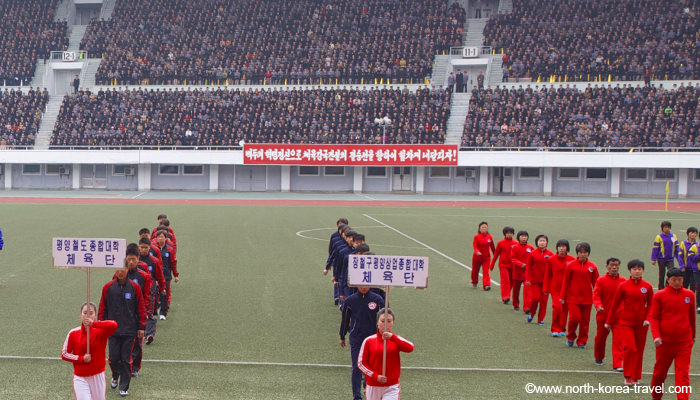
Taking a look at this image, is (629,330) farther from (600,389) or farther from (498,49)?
(498,49)

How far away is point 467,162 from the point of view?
160 feet

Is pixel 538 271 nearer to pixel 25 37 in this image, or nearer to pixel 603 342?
pixel 603 342

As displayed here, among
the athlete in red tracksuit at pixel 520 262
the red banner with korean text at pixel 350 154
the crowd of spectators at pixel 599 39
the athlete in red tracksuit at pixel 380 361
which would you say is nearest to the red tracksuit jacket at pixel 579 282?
the athlete in red tracksuit at pixel 520 262

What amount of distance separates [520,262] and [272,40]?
168 feet

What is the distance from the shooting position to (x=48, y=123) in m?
55.5

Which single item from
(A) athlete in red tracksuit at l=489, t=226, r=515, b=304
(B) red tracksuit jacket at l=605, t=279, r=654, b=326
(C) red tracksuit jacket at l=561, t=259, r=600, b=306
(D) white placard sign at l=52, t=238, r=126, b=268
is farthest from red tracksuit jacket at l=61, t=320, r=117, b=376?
(A) athlete in red tracksuit at l=489, t=226, r=515, b=304

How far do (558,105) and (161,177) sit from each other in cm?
3057

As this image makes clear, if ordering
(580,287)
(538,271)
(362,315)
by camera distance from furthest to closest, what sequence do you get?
(538,271), (580,287), (362,315)

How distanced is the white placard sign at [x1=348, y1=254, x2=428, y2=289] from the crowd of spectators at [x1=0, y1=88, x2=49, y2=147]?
168 ft

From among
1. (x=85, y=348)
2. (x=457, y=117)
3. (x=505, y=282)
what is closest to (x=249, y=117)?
(x=457, y=117)

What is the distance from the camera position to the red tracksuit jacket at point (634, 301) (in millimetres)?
9188

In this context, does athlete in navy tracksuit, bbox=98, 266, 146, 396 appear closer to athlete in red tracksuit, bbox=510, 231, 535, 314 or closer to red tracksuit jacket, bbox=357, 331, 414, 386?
red tracksuit jacket, bbox=357, 331, 414, 386

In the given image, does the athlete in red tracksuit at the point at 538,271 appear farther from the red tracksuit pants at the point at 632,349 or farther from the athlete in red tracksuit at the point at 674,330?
the athlete in red tracksuit at the point at 674,330

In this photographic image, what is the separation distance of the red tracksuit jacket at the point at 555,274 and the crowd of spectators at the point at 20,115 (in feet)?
163
